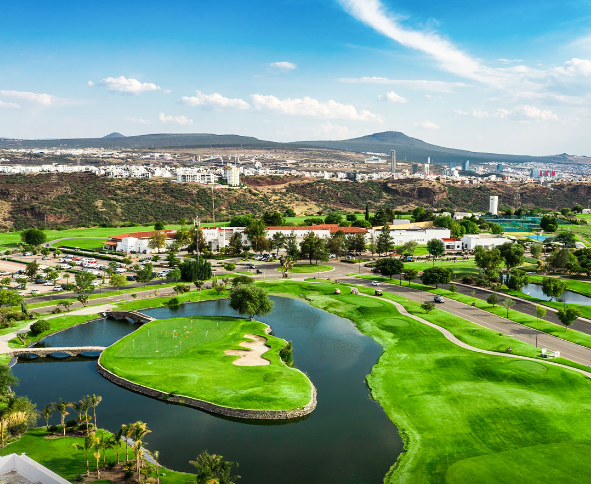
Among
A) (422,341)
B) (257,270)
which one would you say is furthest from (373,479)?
(257,270)

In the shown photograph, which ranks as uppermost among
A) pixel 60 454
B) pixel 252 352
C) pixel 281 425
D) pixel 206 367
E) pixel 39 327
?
pixel 60 454

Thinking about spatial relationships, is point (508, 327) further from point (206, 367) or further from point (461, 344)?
point (206, 367)

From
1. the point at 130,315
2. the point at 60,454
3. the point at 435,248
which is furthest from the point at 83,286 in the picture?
the point at 435,248

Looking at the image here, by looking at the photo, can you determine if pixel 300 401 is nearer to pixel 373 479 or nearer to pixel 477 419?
pixel 373 479

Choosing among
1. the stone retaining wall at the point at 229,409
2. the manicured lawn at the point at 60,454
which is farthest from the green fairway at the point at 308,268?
the manicured lawn at the point at 60,454

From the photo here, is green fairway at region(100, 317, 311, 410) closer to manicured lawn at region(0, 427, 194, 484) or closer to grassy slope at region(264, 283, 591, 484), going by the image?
grassy slope at region(264, 283, 591, 484)

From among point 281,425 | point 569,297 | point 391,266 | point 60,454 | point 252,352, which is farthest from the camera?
point 391,266

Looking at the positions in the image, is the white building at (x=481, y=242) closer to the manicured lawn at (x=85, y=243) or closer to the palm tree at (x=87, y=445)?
the manicured lawn at (x=85, y=243)
